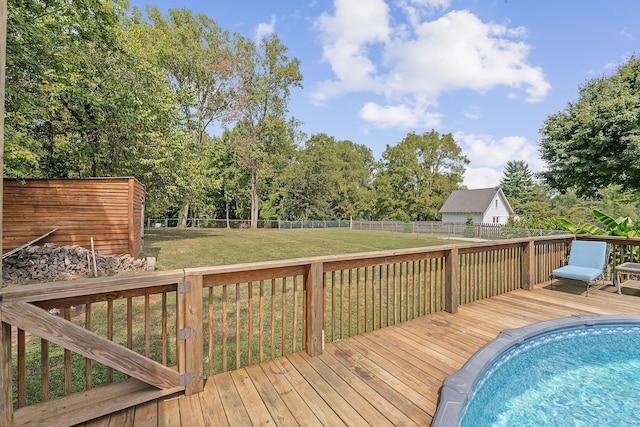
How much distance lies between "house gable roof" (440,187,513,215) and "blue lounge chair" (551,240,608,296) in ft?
82.8

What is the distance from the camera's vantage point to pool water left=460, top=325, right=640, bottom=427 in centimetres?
226

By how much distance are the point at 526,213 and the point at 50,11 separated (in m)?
38.4

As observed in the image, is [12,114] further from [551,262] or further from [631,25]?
[631,25]

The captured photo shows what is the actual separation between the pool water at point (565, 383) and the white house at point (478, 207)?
27586 millimetres

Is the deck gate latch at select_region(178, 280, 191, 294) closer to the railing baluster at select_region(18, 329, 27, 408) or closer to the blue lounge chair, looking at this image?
the railing baluster at select_region(18, 329, 27, 408)

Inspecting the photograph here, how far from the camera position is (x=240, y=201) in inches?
1181

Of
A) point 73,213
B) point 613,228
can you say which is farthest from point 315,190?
point 613,228

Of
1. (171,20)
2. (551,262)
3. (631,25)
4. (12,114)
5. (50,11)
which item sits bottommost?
(551,262)

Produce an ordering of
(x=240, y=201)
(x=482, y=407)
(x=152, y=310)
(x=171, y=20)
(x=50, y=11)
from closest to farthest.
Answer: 1. (x=482, y=407)
2. (x=152, y=310)
3. (x=50, y=11)
4. (x=171, y=20)
5. (x=240, y=201)

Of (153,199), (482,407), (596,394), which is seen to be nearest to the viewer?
(482,407)

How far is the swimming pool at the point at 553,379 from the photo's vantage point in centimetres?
220

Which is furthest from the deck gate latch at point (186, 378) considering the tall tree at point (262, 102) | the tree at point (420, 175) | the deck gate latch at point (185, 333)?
the tree at point (420, 175)

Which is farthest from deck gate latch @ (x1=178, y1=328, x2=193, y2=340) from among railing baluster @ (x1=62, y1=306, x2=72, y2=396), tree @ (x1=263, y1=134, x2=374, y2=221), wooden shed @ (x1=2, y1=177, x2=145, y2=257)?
tree @ (x1=263, y1=134, x2=374, y2=221)

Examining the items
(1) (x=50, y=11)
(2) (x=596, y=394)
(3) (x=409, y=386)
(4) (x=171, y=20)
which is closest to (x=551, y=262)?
(2) (x=596, y=394)
